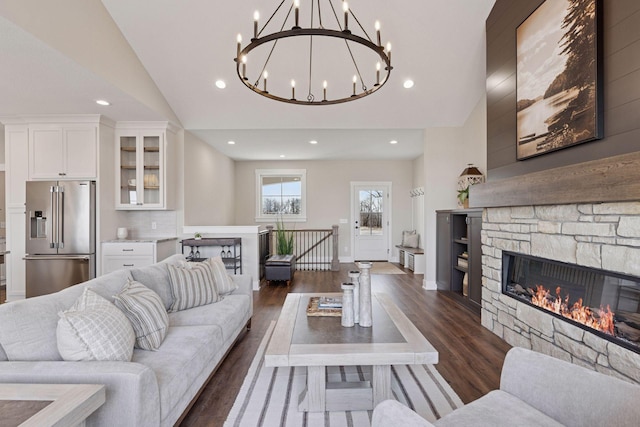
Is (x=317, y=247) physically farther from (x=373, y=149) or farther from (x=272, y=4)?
(x=272, y=4)

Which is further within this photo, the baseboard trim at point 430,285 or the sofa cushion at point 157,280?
the baseboard trim at point 430,285

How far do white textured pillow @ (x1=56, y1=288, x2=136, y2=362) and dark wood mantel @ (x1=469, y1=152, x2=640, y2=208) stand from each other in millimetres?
2796

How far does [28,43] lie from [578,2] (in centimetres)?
429

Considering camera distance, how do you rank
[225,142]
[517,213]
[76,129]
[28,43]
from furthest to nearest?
[225,142], [76,129], [517,213], [28,43]

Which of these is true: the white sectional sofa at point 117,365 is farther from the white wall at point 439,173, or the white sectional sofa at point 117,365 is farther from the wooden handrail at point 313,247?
the wooden handrail at point 313,247

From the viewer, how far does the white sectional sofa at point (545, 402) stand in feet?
3.50

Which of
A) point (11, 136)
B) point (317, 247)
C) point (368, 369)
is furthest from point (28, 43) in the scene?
point (317, 247)

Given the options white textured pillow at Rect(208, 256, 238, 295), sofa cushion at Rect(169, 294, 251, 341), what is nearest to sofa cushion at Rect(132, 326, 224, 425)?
sofa cushion at Rect(169, 294, 251, 341)

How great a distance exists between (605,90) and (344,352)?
7.72 ft

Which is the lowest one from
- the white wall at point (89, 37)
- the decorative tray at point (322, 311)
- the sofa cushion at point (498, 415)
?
the sofa cushion at point (498, 415)

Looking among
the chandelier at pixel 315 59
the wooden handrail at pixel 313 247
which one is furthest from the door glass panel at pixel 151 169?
the wooden handrail at pixel 313 247

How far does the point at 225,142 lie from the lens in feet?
21.0

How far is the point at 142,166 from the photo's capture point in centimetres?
493

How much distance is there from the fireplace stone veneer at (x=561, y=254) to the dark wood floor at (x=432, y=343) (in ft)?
1.03
